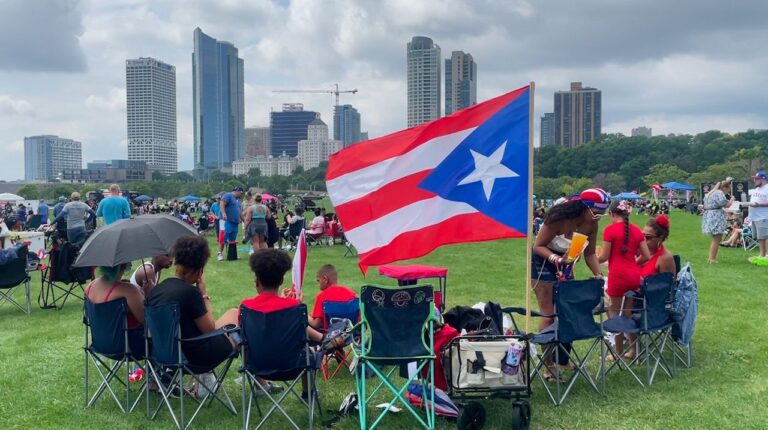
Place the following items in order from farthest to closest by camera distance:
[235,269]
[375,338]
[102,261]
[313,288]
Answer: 1. [235,269]
2. [313,288]
3. [102,261]
4. [375,338]

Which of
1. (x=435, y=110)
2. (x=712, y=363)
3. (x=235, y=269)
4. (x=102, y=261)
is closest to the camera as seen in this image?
(x=102, y=261)

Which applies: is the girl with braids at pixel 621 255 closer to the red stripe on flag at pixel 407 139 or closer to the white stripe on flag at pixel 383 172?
the red stripe on flag at pixel 407 139

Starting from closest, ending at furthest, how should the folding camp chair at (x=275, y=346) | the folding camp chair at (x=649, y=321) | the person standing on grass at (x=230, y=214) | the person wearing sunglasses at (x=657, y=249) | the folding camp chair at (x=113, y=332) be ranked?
1. the folding camp chair at (x=275, y=346)
2. the folding camp chair at (x=113, y=332)
3. the folding camp chair at (x=649, y=321)
4. the person wearing sunglasses at (x=657, y=249)
5. the person standing on grass at (x=230, y=214)

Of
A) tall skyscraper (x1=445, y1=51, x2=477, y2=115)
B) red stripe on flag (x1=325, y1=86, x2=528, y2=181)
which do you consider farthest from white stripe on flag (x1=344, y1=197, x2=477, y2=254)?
tall skyscraper (x1=445, y1=51, x2=477, y2=115)

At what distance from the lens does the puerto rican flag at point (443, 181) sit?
18.0ft

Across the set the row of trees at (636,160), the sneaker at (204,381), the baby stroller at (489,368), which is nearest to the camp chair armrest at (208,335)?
the sneaker at (204,381)

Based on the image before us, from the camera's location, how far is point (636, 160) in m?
111

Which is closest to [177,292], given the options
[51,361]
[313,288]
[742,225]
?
[51,361]

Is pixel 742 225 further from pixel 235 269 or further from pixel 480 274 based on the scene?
pixel 235 269

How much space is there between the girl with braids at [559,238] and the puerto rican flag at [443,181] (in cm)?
51

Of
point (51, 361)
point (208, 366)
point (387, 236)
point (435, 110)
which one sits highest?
point (435, 110)

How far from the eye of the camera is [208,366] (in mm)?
4965

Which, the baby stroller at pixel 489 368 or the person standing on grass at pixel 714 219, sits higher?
the person standing on grass at pixel 714 219

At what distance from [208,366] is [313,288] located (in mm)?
6131
